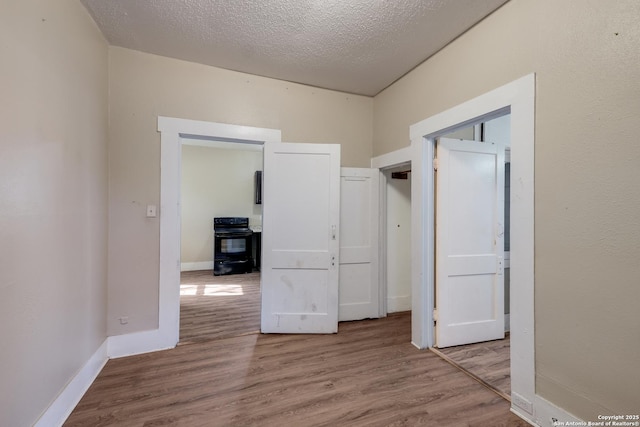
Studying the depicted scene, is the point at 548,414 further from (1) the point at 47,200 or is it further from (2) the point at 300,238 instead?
(1) the point at 47,200

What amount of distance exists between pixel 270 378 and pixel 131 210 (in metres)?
1.95

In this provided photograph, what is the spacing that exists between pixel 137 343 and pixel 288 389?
1.55 metres

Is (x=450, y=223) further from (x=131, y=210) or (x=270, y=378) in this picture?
(x=131, y=210)

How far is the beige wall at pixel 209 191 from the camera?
20.1 feet

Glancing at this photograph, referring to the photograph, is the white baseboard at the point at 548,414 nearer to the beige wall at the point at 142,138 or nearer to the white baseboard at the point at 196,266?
the beige wall at the point at 142,138

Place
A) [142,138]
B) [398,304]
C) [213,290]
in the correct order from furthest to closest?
[213,290] → [398,304] → [142,138]

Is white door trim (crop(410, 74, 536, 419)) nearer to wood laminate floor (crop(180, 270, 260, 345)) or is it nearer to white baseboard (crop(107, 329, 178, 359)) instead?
wood laminate floor (crop(180, 270, 260, 345))

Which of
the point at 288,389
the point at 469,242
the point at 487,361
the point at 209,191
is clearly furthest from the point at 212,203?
the point at 487,361

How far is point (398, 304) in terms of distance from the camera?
3604mm

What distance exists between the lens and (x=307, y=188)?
292cm

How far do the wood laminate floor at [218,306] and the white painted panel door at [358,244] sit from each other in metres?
1.19

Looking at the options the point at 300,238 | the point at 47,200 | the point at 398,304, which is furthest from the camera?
the point at 398,304

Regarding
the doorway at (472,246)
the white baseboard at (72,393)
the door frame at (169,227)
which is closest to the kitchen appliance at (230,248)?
the door frame at (169,227)

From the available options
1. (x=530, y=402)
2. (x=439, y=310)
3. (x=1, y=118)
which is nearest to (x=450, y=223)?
(x=439, y=310)
